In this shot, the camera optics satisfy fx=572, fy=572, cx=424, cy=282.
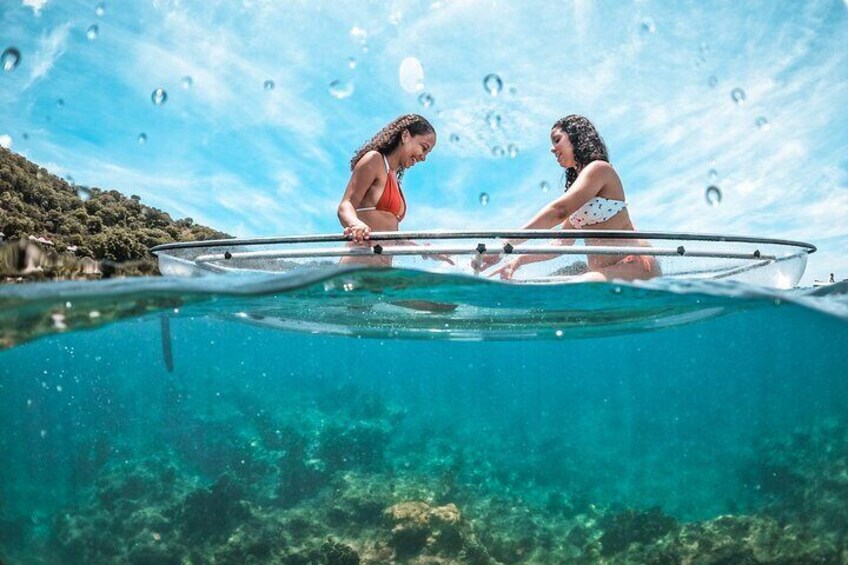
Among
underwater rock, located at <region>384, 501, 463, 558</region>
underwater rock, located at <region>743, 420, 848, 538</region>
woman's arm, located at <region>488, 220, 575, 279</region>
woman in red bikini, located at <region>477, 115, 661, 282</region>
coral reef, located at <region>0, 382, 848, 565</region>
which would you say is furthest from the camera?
underwater rock, located at <region>743, 420, 848, 538</region>

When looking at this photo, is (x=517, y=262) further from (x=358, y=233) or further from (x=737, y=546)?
(x=737, y=546)

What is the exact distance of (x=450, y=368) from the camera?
2048 centimetres

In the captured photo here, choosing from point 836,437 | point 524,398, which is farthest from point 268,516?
point 524,398

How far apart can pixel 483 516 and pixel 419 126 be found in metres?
9.94

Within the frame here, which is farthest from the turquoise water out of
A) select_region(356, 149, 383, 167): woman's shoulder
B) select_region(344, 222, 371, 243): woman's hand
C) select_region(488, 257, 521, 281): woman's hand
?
select_region(344, 222, 371, 243): woman's hand

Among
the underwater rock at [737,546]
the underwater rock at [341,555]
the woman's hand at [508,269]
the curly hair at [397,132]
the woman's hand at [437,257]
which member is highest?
the curly hair at [397,132]

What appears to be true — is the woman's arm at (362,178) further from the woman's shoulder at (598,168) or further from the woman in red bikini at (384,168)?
the woman's shoulder at (598,168)

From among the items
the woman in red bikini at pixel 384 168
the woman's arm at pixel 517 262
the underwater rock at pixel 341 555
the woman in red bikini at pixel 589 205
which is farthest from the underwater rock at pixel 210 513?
the woman in red bikini at pixel 589 205

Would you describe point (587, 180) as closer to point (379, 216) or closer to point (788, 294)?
point (379, 216)

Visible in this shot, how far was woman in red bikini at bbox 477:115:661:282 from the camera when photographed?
5.15 metres

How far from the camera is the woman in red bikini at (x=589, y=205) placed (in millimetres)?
5148

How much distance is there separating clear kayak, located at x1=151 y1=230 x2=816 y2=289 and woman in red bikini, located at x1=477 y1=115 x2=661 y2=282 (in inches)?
4.5

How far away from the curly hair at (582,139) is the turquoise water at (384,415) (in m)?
1.55

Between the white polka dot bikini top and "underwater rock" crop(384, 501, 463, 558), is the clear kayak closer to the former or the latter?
the white polka dot bikini top
